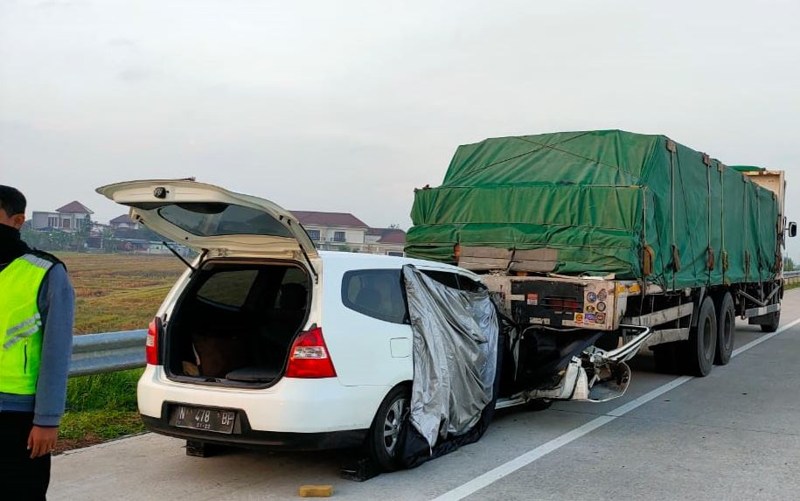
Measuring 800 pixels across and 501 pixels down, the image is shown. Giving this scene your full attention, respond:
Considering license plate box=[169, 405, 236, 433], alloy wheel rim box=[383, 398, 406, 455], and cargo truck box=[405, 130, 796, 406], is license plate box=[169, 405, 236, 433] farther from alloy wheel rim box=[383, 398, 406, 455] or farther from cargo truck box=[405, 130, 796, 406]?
cargo truck box=[405, 130, 796, 406]

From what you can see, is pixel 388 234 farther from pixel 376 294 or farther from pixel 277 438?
pixel 277 438

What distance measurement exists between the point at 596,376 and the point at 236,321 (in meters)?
3.55

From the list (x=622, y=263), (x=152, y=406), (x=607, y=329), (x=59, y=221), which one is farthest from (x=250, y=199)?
(x=59, y=221)

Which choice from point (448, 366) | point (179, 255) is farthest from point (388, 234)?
point (179, 255)

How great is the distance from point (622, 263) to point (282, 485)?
4.36m

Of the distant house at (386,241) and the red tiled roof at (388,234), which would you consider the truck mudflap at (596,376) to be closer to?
the distant house at (386,241)

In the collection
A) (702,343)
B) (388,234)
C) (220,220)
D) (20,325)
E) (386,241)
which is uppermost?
(388,234)

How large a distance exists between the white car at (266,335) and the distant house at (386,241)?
4.99 feet

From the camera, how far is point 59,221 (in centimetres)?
1925

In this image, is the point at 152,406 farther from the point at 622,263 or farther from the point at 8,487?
the point at 622,263

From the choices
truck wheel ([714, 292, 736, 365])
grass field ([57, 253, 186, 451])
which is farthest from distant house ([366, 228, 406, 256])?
truck wheel ([714, 292, 736, 365])

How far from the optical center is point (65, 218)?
20.1 meters

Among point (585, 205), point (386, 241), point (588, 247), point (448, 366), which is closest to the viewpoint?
point (448, 366)

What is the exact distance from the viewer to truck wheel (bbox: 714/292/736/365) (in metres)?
11.5
